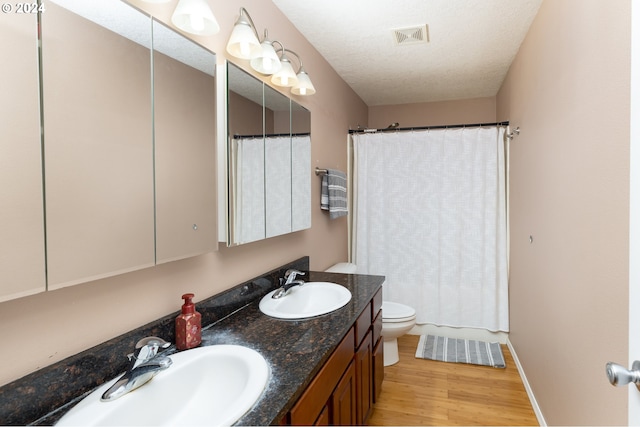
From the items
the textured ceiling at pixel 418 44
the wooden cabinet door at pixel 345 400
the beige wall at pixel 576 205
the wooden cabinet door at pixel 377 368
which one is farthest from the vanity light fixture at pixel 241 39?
the wooden cabinet door at pixel 377 368

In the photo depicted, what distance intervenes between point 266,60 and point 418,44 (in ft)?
4.34

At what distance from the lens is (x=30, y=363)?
0.82 meters

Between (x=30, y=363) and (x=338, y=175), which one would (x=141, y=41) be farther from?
(x=338, y=175)

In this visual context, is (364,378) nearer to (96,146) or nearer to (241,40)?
(96,146)

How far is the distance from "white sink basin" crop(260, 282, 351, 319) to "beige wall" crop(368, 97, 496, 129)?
2709mm

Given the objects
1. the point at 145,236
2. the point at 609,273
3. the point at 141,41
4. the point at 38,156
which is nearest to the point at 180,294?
the point at 145,236

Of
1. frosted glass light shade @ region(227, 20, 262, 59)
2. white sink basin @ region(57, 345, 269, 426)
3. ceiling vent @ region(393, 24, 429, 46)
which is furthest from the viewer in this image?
ceiling vent @ region(393, 24, 429, 46)

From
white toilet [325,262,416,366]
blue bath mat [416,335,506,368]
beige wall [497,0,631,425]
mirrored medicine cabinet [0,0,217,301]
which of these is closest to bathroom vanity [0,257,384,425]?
mirrored medicine cabinet [0,0,217,301]

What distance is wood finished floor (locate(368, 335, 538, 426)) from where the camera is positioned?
2.01 meters

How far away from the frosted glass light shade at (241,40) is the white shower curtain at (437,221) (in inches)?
75.7

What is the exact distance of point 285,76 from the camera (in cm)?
185

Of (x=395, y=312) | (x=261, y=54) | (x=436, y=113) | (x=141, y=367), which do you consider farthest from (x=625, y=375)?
(x=436, y=113)

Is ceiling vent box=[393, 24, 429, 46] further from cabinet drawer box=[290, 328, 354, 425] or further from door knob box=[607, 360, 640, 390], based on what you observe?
door knob box=[607, 360, 640, 390]

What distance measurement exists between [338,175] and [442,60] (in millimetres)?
1238
